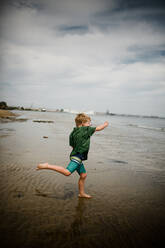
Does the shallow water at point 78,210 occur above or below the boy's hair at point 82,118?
below

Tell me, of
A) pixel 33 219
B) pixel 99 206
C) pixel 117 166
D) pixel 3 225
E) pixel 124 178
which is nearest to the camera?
pixel 3 225

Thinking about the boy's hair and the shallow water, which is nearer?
the shallow water

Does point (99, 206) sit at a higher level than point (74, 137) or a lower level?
lower

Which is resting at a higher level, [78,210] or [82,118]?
[82,118]

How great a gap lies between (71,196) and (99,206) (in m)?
0.79

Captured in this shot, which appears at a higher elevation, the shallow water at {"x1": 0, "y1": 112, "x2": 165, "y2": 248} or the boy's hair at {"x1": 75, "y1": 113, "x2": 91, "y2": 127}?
the boy's hair at {"x1": 75, "y1": 113, "x2": 91, "y2": 127}

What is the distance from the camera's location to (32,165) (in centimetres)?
579

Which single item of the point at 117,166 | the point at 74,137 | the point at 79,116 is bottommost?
the point at 117,166

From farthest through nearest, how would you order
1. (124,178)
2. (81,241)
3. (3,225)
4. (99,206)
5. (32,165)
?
1. (32,165)
2. (124,178)
3. (99,206)
4. (3,225)
5. (81,241)

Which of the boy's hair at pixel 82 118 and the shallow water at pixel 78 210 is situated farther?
the boy's hair at pixel 82 118

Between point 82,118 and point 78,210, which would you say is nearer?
point 78,210

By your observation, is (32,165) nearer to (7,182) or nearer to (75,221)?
(7,182)

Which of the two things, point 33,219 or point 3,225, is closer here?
point 3,225

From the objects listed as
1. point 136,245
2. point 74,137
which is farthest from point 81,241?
point 74,137
